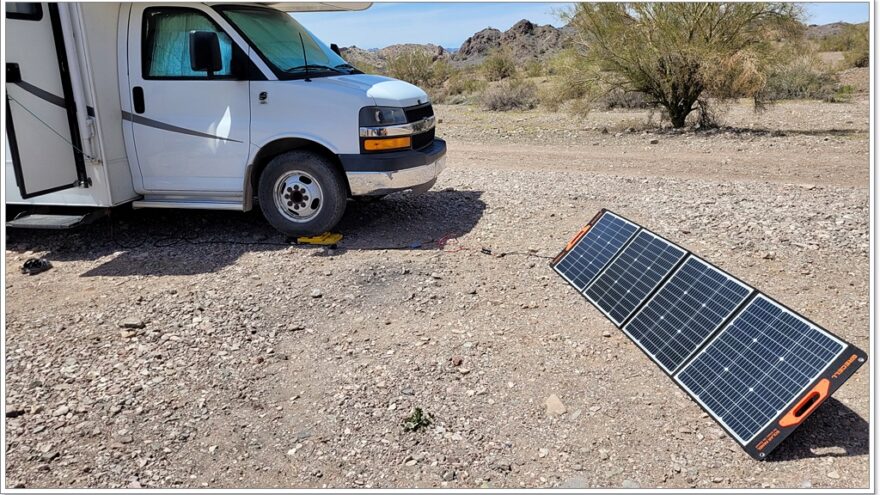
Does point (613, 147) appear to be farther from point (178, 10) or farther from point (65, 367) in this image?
point (65, 367)

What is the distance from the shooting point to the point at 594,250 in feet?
20.1

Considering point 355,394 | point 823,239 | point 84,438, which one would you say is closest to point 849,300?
point 823,239

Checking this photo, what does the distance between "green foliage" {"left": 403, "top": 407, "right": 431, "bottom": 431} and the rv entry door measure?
14.7ft

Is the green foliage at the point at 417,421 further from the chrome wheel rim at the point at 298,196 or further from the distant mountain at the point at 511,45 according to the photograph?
the distant mountain at the point at 511,45

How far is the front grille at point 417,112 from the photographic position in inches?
277

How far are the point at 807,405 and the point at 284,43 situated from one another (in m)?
5.83

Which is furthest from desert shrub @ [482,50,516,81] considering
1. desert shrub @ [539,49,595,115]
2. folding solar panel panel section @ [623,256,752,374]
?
folding solar panel panel section @ [623,256,752,374]

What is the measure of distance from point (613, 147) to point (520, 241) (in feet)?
22.4

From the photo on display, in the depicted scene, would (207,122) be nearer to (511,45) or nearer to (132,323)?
(132,323)

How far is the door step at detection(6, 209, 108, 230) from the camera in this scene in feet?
22.3

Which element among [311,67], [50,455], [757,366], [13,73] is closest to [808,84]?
[311,67]

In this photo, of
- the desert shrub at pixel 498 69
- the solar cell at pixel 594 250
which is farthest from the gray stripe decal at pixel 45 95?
the desert shrub at pixel 498 69

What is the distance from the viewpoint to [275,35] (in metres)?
7.26

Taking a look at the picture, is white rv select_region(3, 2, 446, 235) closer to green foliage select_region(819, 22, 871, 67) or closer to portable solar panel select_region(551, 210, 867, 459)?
portable solar panel select_region(551, 210, 867, 459)
